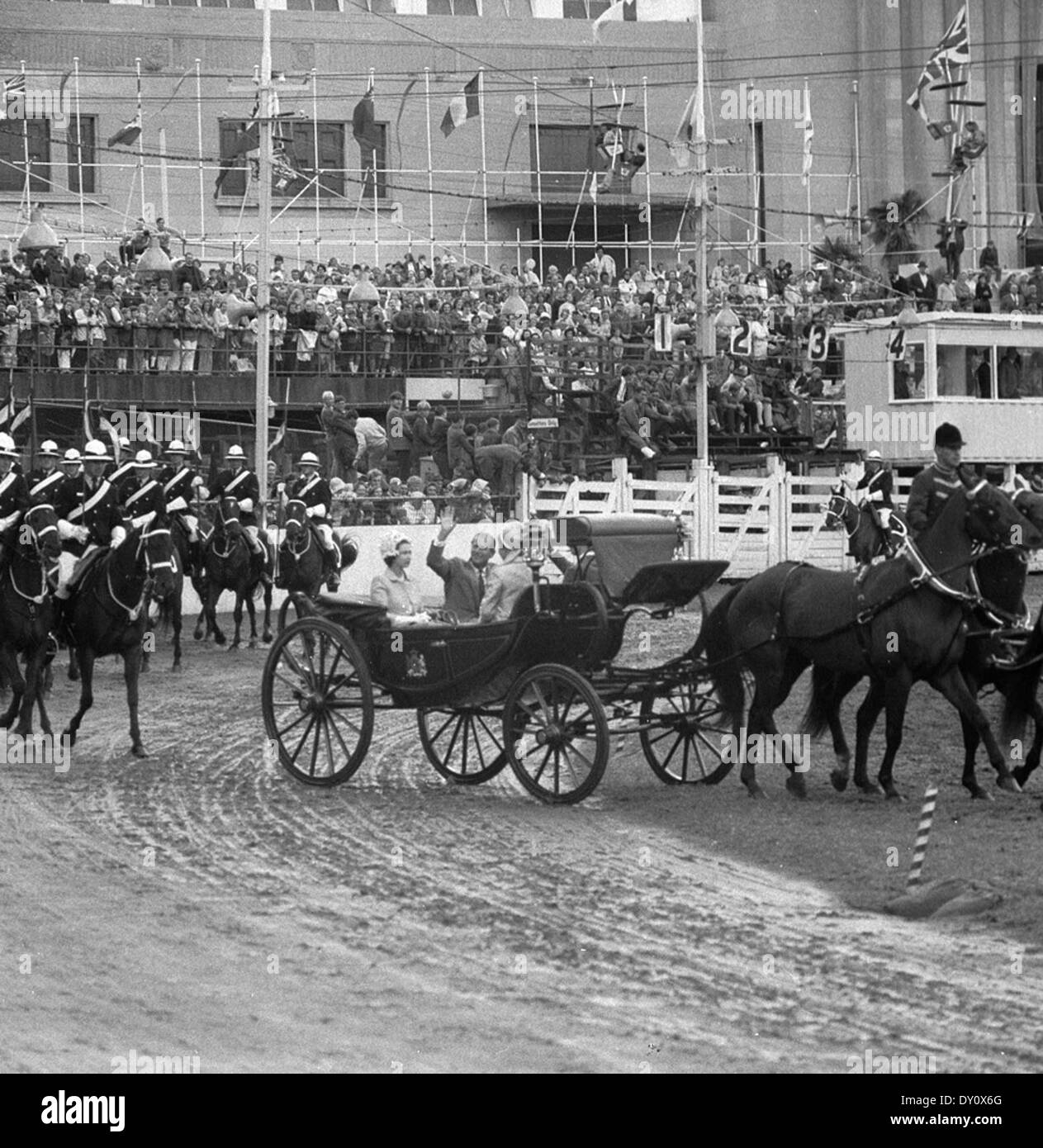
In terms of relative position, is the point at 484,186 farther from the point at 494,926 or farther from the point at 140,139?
the point at 494,926

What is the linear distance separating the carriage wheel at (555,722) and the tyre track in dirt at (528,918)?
19cm

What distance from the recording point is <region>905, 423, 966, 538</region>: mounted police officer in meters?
14.0

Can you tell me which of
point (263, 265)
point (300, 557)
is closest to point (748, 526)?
point (263, 265)

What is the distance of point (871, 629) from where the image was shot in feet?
44.7

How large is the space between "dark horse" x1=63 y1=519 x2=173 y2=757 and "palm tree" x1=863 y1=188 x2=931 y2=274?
1203 inches

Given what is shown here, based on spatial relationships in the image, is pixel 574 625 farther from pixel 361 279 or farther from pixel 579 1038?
pixel 361 279

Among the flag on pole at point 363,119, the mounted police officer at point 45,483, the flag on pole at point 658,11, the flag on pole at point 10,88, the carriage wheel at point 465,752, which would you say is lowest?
the carriage wheel at point 465,752

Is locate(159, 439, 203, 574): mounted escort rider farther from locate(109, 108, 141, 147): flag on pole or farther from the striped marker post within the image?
locate(109, 108, 141, 147): flag on pole

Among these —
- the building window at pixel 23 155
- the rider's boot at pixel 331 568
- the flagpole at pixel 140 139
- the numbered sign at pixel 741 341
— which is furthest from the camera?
the building window at pixel 23 155

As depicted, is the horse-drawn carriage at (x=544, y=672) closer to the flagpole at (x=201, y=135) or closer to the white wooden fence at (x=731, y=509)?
the white wooden fence at (x=731, y=509)

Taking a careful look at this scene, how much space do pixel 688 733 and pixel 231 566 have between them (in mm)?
11533

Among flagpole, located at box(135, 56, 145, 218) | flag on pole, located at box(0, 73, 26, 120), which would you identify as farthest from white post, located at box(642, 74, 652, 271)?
flag on pole, located at box(0, 73, 26, 120)

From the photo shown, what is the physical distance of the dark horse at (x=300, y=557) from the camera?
24.5 m

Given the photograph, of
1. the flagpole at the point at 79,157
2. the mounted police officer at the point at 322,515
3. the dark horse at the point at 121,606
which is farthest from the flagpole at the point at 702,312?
the dark horse at the point at 121,606
